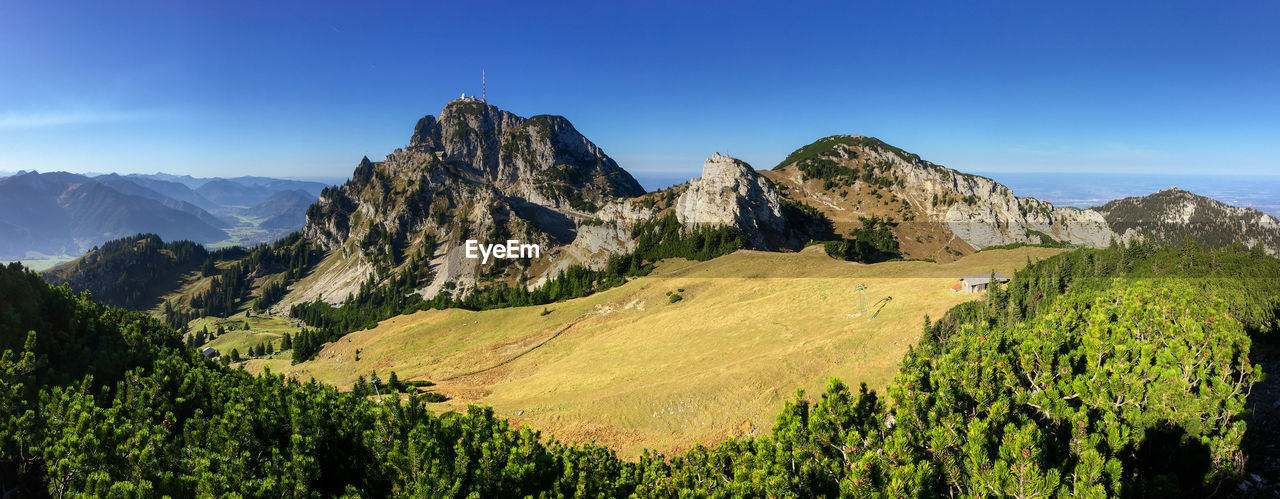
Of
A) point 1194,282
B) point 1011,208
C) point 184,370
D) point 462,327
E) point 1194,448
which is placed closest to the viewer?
point 1194,448

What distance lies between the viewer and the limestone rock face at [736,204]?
134 m

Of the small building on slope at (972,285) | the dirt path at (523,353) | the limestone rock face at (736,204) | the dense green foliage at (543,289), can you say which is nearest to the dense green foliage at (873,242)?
the limestone rock face at (736,204)

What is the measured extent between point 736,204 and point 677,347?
9292cm

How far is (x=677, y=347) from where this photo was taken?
47.0m

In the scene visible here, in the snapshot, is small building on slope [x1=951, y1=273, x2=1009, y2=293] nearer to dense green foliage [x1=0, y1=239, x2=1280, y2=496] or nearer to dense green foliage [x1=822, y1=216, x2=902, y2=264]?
dense green foliage [x1=0, y1=239, x2=1280, y2=496]

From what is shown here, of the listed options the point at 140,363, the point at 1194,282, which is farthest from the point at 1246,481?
the point at 140,363

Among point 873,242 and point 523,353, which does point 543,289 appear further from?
point 873,242

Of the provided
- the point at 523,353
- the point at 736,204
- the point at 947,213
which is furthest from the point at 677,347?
→ the point at 947,213

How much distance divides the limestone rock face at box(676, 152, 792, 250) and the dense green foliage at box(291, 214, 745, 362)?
5.46 metres

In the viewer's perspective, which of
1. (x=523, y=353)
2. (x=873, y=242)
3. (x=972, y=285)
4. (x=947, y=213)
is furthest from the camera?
(x=947, y=213)

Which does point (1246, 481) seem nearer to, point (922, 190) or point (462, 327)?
point (462, 327)

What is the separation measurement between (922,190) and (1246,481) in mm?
201069

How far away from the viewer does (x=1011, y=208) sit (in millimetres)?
175750

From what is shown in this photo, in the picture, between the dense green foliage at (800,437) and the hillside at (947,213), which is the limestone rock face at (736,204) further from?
the dense green foliage at (800,437)
